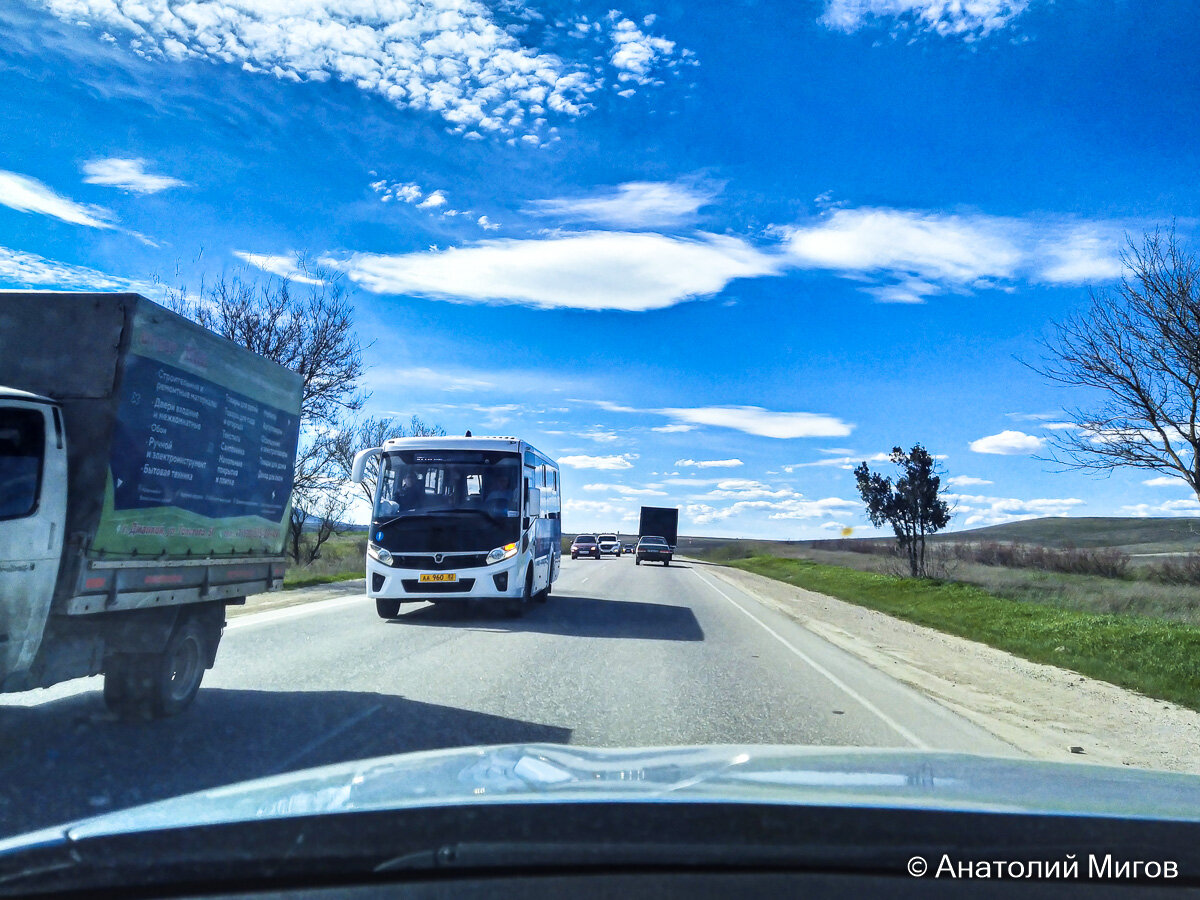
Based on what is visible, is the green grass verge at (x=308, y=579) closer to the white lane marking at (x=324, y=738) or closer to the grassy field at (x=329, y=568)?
the grassy field at (x=329, y=568)

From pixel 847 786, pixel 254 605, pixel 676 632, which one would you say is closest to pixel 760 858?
pixel 847 786

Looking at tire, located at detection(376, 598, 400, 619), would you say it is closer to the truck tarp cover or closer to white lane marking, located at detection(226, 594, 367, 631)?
white lane marking, located at detection(226, 594, 367, 631)

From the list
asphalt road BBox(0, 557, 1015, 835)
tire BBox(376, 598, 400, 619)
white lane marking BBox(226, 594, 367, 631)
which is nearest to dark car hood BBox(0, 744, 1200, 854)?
asphalt road BBox(0, 557, 1015, 835)

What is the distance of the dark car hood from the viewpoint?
2.67 metres

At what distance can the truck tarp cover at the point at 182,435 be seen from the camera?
254 inches

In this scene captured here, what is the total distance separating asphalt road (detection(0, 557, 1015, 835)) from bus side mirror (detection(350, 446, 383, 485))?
2.42 meters

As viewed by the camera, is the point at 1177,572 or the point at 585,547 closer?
the point at 1177,572

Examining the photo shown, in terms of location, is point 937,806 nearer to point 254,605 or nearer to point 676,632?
point 676,632

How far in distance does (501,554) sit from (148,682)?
884 cm

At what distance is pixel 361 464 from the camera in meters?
15.0

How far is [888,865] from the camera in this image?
95.2 inches

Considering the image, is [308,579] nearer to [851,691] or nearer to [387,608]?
[387,608]

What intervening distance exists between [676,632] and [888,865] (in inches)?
520

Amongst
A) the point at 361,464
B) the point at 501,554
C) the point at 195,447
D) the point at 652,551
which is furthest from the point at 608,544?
the point at 195,447
